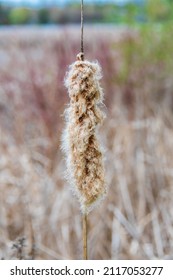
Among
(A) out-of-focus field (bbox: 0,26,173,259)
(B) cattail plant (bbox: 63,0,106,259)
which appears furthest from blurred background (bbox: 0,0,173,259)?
(B) cattail plant (bbox: 63,0,106,259)

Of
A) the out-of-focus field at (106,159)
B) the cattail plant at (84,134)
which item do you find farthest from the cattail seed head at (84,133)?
the out-of-focus field at (106,159)

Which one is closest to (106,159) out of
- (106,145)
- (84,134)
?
(84,134)

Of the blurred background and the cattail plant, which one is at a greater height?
the blurred background

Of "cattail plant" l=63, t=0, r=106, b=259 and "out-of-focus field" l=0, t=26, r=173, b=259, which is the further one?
"out-of-focus field" l=0, t=26, r=173, b=259

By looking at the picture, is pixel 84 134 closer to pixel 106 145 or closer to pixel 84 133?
pixel 84 133

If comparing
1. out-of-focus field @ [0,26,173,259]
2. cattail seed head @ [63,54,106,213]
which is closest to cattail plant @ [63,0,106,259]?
cattail seed head @ [63,54,106,213]

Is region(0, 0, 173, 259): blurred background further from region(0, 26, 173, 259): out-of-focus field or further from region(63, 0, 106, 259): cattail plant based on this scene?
region(63, 0, 106, 259): cattail plant
